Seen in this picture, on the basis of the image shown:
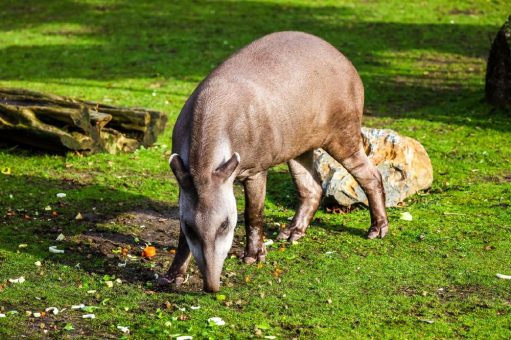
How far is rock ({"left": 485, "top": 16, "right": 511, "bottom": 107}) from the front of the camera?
1378cm

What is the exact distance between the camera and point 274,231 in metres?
9.51

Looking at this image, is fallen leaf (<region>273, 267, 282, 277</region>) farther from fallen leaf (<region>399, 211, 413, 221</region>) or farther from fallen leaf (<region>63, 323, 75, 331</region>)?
fallen leaf (<region>399, 211, 413, 221</region>)

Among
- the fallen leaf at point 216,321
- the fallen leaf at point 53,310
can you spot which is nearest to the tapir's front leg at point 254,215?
the fallen leaf at point 216,321

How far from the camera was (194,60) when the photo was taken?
1877 centimetres

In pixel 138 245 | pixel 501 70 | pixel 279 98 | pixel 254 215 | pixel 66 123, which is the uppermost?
pixel 279 98

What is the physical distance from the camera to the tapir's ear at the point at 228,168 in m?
7.13

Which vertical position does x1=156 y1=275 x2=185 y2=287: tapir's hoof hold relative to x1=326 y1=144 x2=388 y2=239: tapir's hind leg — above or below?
below

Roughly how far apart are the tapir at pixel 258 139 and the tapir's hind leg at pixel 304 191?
0.03ft

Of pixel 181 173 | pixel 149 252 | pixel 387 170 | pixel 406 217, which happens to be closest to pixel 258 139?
pixel 181 173

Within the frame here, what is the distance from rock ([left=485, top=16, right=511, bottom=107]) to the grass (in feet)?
0.84

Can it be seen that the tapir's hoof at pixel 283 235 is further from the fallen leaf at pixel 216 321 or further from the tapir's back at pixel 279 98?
the fallen leaf at pixel 216 321

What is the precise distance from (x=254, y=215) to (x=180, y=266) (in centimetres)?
88

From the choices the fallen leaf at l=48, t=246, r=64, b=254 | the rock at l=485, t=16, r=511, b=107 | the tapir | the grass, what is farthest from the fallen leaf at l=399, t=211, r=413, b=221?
the rock at l=485, t=16, r=511, b=107

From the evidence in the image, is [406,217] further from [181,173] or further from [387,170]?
[181,173]
